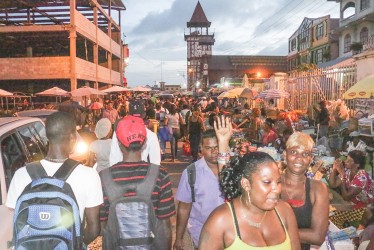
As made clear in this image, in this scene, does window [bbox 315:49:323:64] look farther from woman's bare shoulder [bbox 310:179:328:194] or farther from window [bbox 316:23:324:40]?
woman's bare shoulder [bbox 310:179:328:194]

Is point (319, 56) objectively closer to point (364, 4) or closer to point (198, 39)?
point (364, 4)

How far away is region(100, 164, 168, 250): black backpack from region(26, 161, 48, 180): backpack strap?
449mm

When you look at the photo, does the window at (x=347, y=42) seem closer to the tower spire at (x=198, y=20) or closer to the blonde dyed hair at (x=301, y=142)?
the blonde dyed hair at (x=301, y=142)

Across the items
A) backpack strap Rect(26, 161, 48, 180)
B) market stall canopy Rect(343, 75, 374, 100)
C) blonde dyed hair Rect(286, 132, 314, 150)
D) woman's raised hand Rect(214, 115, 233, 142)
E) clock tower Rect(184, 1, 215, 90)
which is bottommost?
backpack strap Rect(26, 161, 48, 180)

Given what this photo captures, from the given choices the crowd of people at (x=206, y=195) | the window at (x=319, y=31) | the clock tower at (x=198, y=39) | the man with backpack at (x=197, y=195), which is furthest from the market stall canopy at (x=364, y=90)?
the clock tower at (x=198, y=39)

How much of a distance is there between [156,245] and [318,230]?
4.37ft

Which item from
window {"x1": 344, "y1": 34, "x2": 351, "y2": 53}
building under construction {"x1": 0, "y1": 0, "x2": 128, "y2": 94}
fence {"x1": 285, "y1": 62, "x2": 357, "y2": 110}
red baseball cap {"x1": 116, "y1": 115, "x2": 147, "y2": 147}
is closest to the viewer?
red baseball cap {"x1": 116, "y1": 115, "x2": 147, "y2": 147}

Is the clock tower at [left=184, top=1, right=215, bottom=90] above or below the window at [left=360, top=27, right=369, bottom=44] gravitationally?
above

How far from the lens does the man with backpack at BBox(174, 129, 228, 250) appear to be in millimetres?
3551

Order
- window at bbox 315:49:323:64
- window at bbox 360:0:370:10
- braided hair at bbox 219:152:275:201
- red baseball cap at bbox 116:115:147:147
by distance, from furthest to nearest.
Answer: window at bbox 315:49:323:64, window at bbox 360:0:370:10, red baseball cap at bbox 116:115:147:147, braided hair at bbox 219:152:275:201

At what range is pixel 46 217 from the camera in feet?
8.07

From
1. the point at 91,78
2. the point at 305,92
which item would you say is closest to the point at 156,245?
the point at 305,92

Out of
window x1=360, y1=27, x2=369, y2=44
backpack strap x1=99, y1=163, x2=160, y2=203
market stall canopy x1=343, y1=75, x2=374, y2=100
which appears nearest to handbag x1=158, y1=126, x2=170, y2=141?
market stall canopy x1=343, y1=75, x2=374, y2=100

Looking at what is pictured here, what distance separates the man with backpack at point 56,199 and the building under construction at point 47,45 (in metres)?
22.5
